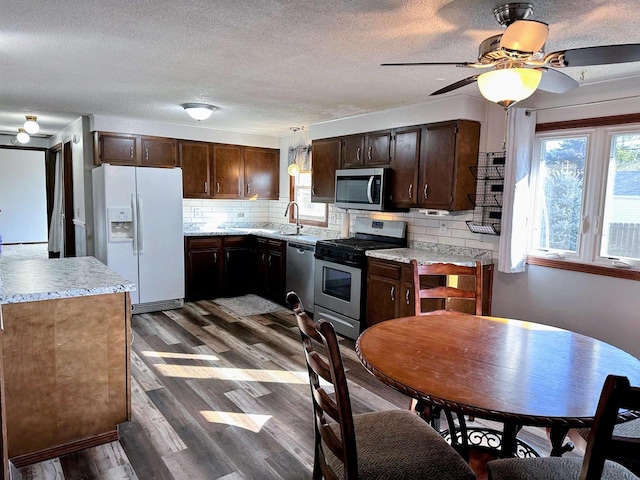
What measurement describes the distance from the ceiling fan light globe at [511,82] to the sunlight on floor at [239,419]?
2.19 meters

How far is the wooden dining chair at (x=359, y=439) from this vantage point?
120 cm

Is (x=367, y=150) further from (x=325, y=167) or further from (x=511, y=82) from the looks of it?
(x=511, y=82)

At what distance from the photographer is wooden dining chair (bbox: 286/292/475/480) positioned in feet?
3.93

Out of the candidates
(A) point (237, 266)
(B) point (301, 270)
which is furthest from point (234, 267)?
(B) point (301, 270)

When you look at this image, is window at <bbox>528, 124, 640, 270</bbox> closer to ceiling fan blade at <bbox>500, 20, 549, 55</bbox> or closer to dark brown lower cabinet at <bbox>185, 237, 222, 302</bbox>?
ceiling fan blade at <bbox>500, 20, 549, 55</bbox>

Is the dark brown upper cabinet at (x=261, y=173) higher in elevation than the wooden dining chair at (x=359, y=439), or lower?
higher

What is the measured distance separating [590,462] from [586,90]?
295 centimetres

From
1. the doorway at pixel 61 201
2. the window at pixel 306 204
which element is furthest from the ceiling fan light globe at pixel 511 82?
the doorway at pixel 61 201

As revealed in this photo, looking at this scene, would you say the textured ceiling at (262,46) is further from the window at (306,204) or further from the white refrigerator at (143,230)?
the window at (306,204)

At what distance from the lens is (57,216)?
6941 millimetres

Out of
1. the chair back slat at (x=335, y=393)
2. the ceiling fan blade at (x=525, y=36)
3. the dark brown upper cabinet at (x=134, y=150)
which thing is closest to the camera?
the chair back slat at (x=335, y=393)

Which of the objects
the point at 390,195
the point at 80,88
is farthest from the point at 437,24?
the point at 80,88

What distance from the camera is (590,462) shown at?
3.23ft

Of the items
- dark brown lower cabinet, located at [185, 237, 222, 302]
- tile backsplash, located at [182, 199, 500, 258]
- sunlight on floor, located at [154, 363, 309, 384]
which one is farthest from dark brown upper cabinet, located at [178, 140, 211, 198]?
sunlight on floor, located at [154, 363, 309, 384]
